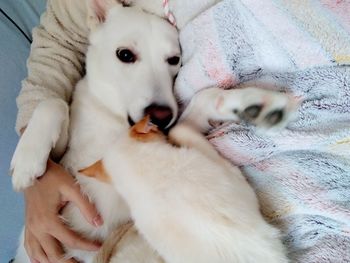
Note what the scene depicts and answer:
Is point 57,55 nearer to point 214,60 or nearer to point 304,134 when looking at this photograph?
point 214,60

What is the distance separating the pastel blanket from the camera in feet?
2.66

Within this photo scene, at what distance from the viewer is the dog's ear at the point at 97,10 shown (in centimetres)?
129

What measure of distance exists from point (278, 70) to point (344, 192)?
27 cm

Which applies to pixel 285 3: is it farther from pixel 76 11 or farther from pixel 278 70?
pixel 76 11

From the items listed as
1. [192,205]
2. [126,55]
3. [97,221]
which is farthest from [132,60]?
[192,205]

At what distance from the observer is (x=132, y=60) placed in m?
1.22

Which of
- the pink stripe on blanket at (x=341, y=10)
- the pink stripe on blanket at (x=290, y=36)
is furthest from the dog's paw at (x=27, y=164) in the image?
the pink stripe on blanket at (x=341, y=10)

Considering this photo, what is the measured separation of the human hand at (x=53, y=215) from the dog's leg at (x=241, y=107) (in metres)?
0.32

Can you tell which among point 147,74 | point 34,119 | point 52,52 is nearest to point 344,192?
point 147,74

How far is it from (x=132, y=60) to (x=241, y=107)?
0.44 m

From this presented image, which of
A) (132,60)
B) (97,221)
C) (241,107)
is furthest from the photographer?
(132,60)

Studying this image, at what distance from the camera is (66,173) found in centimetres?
113

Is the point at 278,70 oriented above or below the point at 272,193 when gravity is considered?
above

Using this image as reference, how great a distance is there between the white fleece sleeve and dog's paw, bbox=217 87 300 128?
0.60m
